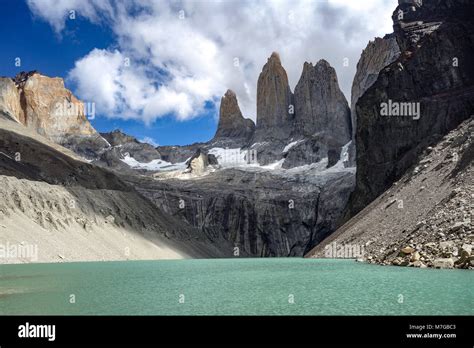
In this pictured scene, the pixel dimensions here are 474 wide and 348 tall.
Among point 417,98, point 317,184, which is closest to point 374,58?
point 317,184

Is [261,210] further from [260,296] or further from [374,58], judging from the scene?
[260,296]

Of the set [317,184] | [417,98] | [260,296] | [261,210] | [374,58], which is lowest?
[260,296]

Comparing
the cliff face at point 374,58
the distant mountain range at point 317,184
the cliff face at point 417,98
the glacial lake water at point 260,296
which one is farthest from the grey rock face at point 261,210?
the glacial lake water at point 260,296

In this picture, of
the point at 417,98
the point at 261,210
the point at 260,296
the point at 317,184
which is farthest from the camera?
the point at 317,184

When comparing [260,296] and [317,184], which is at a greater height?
[317,184]

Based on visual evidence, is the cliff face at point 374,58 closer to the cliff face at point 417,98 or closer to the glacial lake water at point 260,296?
the cliff face at point 417,98

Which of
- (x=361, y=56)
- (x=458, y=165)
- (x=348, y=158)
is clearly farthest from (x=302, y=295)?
(x=361, y=56)

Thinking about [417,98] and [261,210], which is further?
[261,210]

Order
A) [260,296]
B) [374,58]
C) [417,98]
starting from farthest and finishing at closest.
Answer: [374,58]
[417,98]
[260,296]

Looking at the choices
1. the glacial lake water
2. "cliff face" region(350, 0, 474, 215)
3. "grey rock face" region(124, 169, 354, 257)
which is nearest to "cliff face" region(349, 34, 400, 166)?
"grey rock face" region(124, 169, 354, 257)
